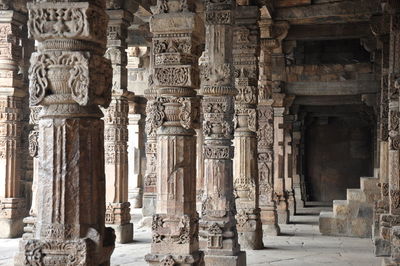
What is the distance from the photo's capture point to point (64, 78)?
492 cm

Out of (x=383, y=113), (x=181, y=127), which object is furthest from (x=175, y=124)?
(x=383, y=113)

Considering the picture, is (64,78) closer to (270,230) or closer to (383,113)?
(383,113)

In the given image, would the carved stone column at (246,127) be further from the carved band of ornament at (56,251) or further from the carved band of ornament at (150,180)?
the carved band of ornament at (56,251)

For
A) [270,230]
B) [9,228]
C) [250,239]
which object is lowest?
[270,230]

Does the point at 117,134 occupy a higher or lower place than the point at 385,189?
higher

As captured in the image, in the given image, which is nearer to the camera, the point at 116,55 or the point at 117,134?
the point at 116,55

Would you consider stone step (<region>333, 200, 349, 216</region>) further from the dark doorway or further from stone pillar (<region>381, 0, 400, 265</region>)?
the dark doorway

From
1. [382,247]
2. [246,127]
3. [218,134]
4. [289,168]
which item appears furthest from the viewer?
[289,168]

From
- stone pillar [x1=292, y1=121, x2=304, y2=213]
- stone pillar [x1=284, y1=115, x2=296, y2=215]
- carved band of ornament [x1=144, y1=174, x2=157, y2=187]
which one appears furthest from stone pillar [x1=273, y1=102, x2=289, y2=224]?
stone pillar [x1=292, y1=121, x2=304, y2=213]

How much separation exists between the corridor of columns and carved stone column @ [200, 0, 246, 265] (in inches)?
0.9

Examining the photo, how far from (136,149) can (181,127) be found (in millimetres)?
18178

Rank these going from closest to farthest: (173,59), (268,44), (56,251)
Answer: (56,251), (173,59), (268,44)

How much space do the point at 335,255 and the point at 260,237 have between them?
5.23 ft

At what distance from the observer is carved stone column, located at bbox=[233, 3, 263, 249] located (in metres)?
13.1
